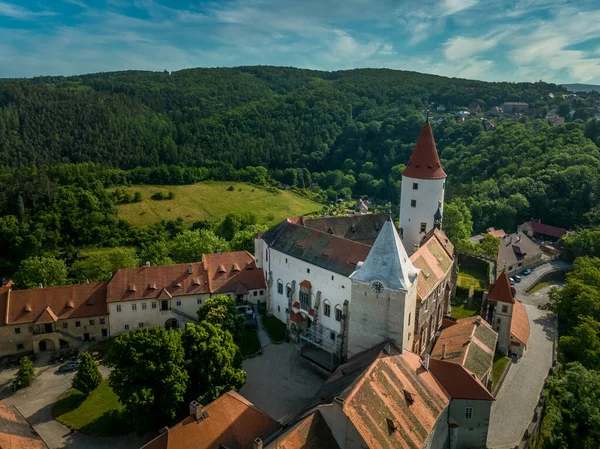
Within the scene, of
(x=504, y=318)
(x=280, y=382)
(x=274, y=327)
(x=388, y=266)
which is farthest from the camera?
(x=274, y=327)

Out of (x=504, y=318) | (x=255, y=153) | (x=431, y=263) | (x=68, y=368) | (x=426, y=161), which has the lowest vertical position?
(x=68, y=368)

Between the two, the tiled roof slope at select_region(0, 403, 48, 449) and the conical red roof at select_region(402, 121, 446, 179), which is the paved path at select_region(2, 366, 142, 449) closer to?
the tiled roof slope at select_region(0, 403, 48, 449)

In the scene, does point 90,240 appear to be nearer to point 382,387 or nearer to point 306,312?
point 306,312

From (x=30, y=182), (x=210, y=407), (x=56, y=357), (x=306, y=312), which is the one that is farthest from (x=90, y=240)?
(x=210, y=407)

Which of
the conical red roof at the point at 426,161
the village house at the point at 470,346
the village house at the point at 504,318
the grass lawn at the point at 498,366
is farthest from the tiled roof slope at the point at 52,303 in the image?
the village house at the point at 504,318

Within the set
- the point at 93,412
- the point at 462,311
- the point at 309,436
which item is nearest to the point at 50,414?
the point at 93,412

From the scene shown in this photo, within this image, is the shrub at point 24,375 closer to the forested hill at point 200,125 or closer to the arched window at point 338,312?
the arched window at point 338,312

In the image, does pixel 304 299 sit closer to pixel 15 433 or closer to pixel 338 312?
pixel 338 312
